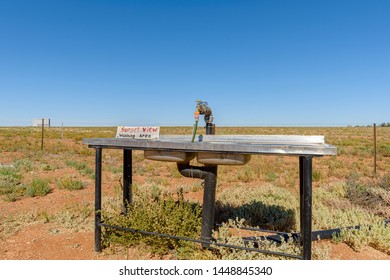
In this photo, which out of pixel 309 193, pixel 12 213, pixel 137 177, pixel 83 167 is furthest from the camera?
pixel 83 167

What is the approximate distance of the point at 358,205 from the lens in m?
6.48

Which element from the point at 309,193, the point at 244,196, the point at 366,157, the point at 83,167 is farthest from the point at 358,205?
the point at 366,157

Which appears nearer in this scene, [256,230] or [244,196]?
[256,230]

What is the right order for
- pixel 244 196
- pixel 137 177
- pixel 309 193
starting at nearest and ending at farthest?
1. pixel 309 193
2. pixel 244 196
3. pixel 137 177

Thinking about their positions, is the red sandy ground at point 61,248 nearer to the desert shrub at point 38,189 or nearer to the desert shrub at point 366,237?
the desert shrub at point 366,237

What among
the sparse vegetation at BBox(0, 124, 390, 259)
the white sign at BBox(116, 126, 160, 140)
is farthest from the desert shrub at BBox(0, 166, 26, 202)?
the white sign at BBox(116, 126, 160, 140)

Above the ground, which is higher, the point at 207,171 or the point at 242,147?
the point at 242,147

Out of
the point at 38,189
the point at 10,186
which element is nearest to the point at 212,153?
the point at 38,189

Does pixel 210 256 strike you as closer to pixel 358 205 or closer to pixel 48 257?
pixel 48 257

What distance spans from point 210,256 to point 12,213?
518 centimetres

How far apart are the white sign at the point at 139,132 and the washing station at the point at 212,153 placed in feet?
0.39

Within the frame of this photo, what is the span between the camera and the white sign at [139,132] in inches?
152

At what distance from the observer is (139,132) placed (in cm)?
396

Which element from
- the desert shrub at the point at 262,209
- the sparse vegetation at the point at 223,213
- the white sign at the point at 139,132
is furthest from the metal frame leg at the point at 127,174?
the desert shrub at the point at 262,209
